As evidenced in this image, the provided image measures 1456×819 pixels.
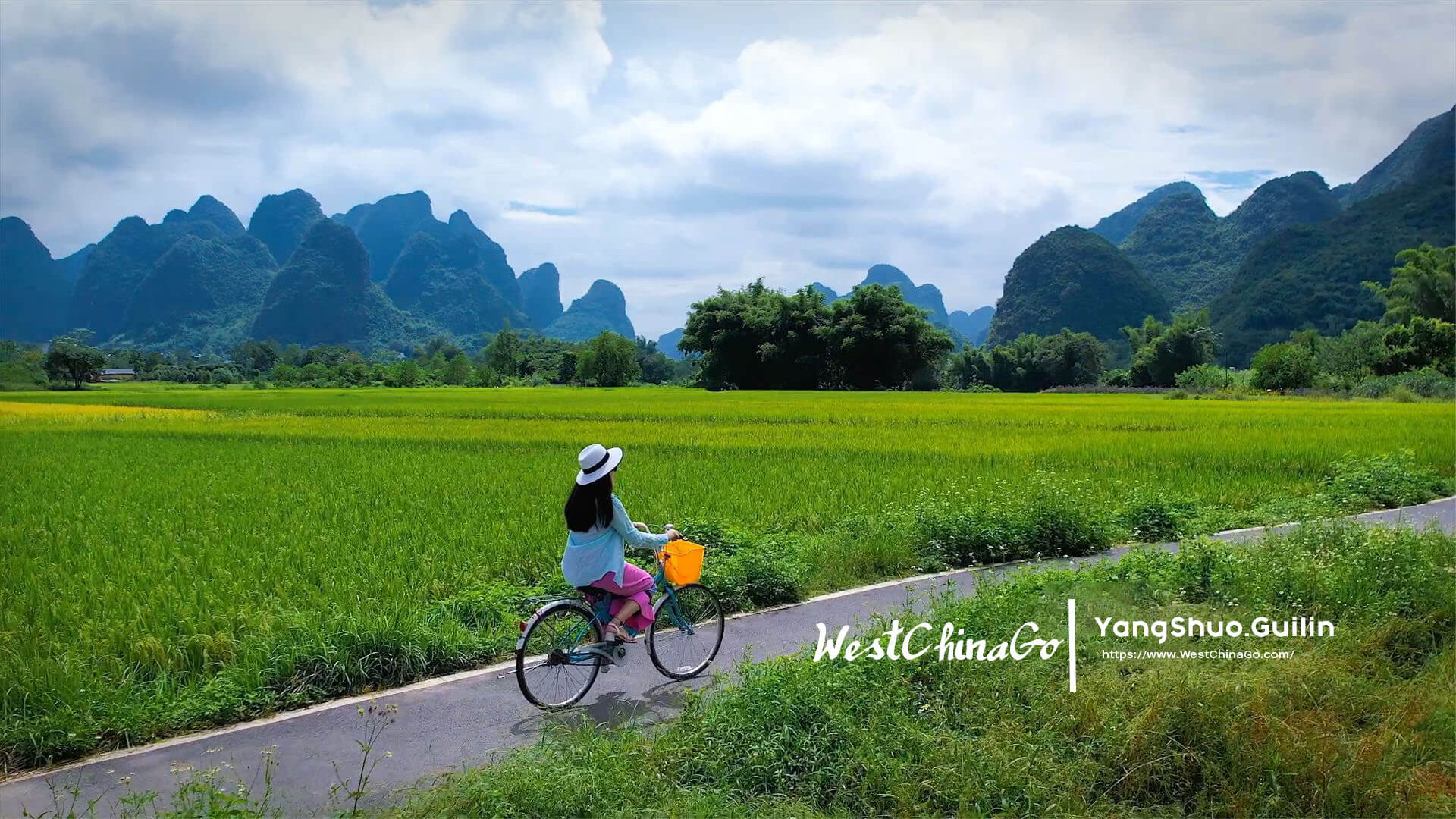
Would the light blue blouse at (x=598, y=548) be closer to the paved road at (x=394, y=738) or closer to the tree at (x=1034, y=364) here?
the paved road at (x=394, y=738)

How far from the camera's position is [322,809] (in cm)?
366

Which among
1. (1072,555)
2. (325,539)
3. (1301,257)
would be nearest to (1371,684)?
(1072,555)

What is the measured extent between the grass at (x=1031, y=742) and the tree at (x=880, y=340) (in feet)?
153

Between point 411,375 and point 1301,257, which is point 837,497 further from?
point 1301,257

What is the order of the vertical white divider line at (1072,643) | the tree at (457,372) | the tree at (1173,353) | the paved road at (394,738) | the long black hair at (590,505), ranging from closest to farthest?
the paved road at (394,738), the vertical white divider line at (1072,643), the long black hair at (590,505), the tree at (1173,353), the tree at (457,372)

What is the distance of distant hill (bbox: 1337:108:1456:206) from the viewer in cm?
9100

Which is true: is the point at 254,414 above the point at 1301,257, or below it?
below

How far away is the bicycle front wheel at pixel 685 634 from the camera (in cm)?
523

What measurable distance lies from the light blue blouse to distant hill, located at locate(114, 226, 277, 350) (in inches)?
6987

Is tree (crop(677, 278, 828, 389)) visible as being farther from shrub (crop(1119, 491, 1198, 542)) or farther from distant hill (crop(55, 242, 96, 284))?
distant hill (crop(55, 242, 96, 284))

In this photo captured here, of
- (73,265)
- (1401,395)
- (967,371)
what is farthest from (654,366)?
(73,265)

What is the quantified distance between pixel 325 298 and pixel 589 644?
173 meters

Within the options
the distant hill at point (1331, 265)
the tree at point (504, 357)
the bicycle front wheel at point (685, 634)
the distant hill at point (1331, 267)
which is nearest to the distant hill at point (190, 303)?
the tree at point (504, 357)

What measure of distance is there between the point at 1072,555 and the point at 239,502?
398 inches
